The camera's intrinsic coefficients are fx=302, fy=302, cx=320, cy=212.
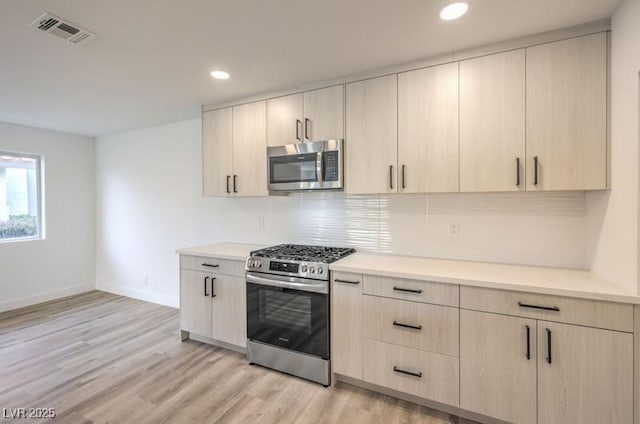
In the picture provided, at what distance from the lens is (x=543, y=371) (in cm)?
172

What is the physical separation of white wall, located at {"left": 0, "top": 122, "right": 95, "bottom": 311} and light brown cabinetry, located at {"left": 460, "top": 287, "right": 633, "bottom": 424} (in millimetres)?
5403

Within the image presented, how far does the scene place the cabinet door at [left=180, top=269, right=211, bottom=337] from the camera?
294cm

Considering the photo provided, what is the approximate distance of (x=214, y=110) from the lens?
3223 millimetres

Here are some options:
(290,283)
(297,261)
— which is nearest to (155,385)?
(290,283)

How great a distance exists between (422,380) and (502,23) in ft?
7.55

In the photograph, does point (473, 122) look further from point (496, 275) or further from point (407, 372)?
point (407, 372)

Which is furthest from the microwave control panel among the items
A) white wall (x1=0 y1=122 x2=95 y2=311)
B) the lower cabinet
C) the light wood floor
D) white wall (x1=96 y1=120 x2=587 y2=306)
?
white wall (x1=0 y1=122 x2=95 y2=311)

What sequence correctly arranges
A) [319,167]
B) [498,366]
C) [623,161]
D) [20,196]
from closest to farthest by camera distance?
[623,161] → [498,366] → [319,167] → [20,196]

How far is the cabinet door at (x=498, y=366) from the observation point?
5.75ft

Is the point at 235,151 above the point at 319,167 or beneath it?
above

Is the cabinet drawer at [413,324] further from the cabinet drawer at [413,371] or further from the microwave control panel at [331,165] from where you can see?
the microwave control panel at [331,165]

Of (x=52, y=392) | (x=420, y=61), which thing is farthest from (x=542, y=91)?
(x=52, y=392)

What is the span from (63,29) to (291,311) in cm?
241

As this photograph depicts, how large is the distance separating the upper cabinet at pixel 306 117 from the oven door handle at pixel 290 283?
3.99 feet
